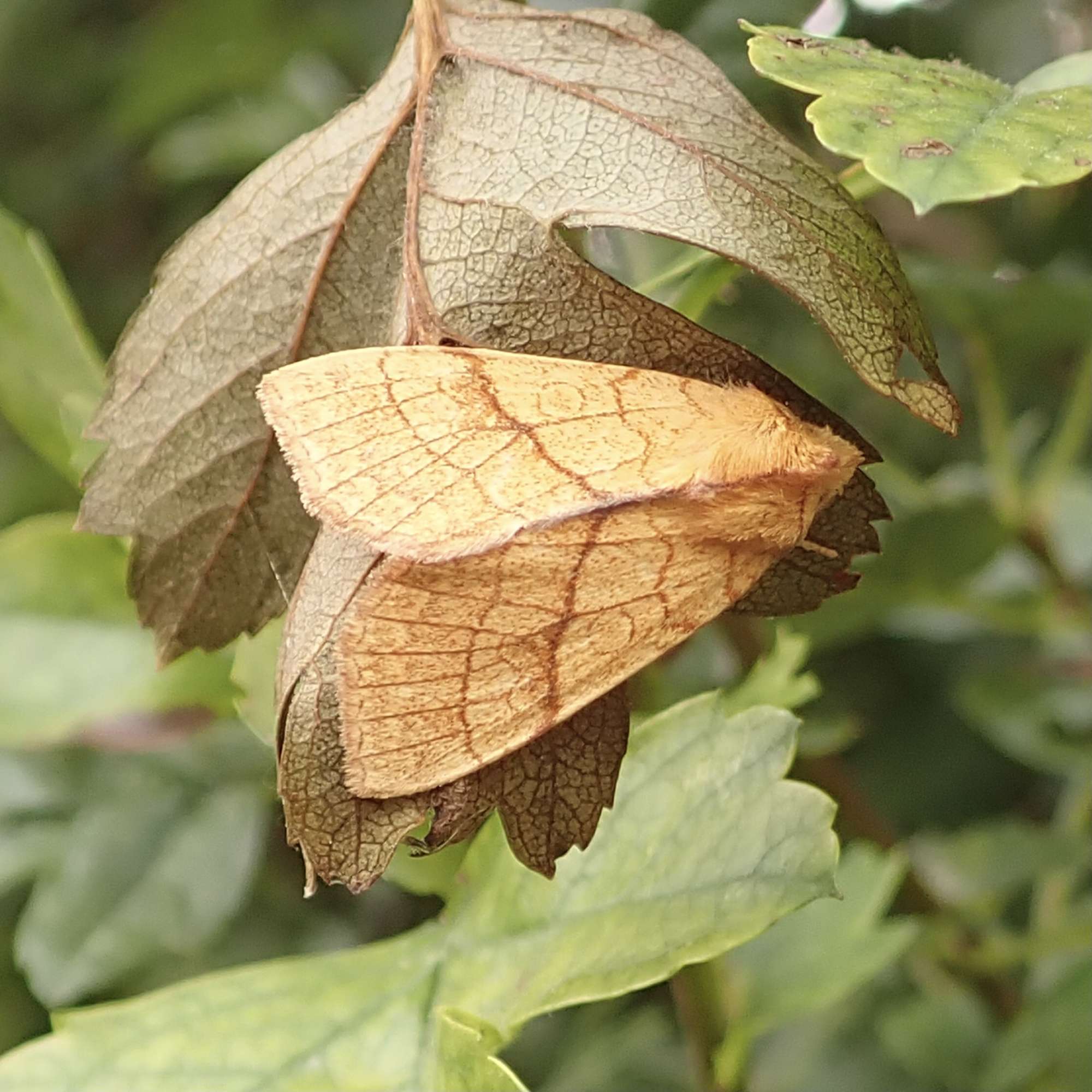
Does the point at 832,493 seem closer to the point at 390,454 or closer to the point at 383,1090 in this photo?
the point at 390,454

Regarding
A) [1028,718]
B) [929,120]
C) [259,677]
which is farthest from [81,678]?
[1028,718]

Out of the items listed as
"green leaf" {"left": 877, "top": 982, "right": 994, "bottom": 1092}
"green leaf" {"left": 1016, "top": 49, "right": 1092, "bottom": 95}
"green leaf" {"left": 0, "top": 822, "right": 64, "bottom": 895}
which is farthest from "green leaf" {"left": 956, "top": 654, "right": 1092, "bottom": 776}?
"green leaf" {"left": 0, "top": 822, "right": 64, "bottom": 895}

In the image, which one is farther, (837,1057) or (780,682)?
(837,1057)

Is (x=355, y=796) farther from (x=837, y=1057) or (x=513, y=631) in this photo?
(x=837, y=1057)

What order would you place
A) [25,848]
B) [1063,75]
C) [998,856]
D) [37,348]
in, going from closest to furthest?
[1063,75] → [37,348] → [25,848] → [998,856]

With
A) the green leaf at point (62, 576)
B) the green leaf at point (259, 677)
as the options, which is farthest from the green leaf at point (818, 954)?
the green leaf at point (62, 576)

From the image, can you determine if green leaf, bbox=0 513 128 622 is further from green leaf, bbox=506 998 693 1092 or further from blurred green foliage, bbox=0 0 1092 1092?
green leaf, bbox=506 998 693 1092

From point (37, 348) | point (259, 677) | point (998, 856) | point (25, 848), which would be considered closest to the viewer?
point (259, 677)

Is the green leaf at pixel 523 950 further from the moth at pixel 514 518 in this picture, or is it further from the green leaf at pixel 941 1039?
the green leaf at pixel 941 1039

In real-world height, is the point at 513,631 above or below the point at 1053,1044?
above
